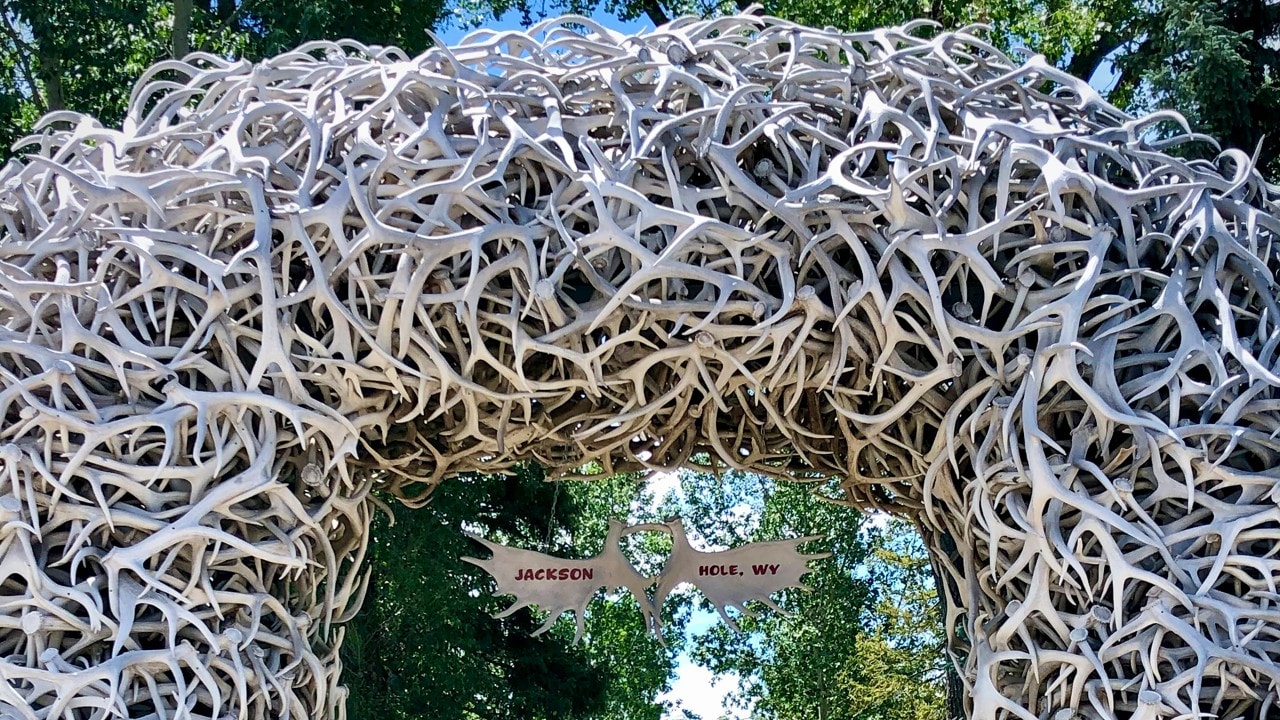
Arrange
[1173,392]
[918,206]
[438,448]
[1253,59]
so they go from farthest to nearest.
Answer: [1253,59], [438,448], [918,206], [1173,392]

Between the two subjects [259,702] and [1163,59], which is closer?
[259,702]

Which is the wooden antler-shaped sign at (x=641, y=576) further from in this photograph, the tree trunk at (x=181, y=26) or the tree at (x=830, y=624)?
the tree at (x=830, y=624)

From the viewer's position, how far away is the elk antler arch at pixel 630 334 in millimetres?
3555

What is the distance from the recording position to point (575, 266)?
12.3 feet

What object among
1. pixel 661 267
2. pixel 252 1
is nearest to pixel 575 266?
pixel 661 267

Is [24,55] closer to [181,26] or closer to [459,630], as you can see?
[181,26]

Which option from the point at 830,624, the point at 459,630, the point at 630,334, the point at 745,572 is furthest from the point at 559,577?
the point at 830,624

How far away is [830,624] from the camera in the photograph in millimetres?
14172

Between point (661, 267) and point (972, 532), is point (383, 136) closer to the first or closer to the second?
point (661, 267)

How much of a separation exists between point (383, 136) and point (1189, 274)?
6.91ft

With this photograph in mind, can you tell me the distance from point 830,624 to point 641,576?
10150mm

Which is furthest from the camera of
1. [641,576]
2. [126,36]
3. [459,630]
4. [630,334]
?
[459,630]

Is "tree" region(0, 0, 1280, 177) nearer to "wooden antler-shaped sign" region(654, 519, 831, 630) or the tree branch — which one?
the tree branch

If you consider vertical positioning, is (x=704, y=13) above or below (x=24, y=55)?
above
